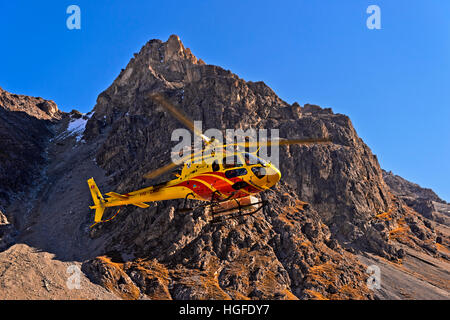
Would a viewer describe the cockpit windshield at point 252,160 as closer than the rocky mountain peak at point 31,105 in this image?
Yes

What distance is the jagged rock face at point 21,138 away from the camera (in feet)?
339

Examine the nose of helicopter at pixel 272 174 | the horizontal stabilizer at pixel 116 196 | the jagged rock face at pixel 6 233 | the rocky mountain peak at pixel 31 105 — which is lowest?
the jagged rock face at pixel 6 233

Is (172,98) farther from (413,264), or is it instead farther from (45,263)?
(413,264)

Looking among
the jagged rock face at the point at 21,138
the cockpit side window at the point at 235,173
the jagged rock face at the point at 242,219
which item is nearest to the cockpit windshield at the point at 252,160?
the cockpit side window at the point at 235,173

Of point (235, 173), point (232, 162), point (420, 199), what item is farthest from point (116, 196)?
point (420, 199)

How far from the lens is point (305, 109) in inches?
5600

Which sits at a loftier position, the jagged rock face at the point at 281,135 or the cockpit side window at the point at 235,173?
the jagged rock face at the point at 281,135

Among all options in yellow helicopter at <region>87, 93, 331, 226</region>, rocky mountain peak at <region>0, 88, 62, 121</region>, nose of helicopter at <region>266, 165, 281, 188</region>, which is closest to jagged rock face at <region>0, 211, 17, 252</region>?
yellow helicopter at <region>87, 93, 331, 226</region>

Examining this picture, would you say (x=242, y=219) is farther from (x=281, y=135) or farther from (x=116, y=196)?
(x=116, y=196)

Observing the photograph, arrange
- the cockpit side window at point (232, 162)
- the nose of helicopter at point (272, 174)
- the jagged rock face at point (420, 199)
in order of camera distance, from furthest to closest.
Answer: the jagged rock face at point (420, 199), the cockpit side window at point (232, 162), the nose of helicopter at point (272, 174)

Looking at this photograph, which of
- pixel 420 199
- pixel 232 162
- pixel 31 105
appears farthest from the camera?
pixel 31 105

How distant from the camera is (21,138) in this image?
418 feet

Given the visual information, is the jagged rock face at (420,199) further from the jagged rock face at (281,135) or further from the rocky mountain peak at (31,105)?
the rocky mountain peak at (31,105)
